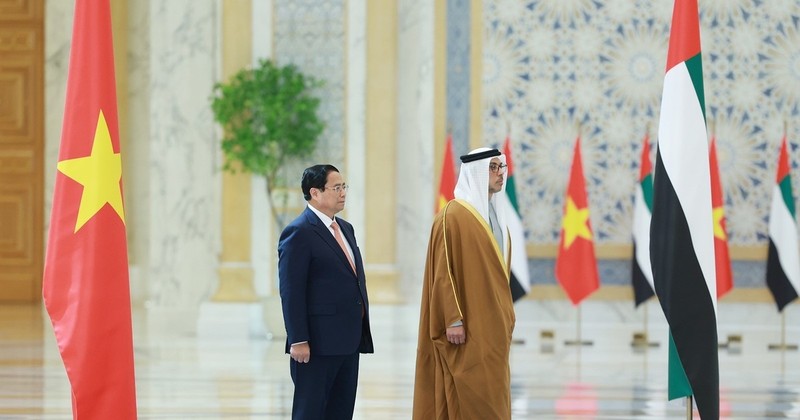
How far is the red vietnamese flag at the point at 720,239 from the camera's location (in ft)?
32.0

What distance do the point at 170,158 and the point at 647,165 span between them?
4.44 metres

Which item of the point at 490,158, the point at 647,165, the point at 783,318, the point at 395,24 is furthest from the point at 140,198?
the point at 490,158

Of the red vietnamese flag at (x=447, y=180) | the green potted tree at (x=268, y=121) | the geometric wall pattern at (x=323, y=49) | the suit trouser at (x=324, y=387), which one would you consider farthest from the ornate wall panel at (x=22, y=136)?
the suit trouser at (x=324, y=387)

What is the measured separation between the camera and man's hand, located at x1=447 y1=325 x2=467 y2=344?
4.34 metres

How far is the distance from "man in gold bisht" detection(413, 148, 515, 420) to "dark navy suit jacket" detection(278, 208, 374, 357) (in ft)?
1.01

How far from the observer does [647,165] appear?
10148 mm

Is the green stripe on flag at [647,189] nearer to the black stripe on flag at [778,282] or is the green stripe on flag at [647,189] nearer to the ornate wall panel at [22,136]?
the black stripe on flag at [778,282]

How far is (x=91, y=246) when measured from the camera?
3955 millimetres

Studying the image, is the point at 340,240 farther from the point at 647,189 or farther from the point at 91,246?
the point at 647,189

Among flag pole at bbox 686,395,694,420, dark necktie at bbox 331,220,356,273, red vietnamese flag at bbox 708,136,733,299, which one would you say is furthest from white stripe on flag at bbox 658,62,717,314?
red vietnamese flag at bbox 708,136,733,299

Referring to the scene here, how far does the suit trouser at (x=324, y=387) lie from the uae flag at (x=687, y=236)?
4.19 feet

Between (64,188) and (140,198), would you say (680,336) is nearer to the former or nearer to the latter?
(64,188)

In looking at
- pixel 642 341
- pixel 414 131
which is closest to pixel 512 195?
pixel 414 131

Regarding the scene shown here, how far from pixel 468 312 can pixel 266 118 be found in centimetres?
596
